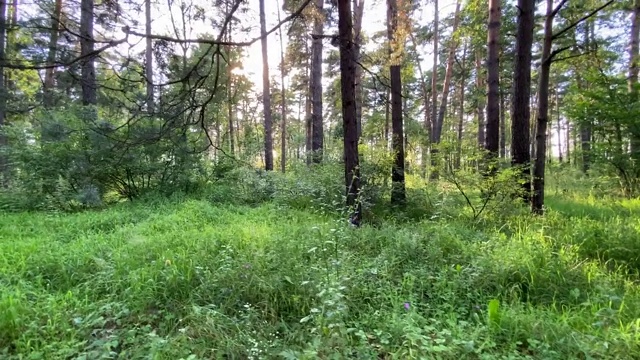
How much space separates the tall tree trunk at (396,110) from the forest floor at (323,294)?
2.47 m

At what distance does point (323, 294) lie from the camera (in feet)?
8.08

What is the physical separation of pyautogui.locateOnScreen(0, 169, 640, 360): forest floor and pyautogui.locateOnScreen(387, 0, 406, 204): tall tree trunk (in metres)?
2.47

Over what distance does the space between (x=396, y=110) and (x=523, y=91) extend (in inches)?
94.8

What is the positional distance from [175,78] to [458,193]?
5.16 meters

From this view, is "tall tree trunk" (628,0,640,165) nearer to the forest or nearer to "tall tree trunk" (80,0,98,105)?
the forest

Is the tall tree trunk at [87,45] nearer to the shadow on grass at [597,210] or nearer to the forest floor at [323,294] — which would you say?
the forest floor at [323,294]

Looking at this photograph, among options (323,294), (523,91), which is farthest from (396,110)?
(323,294)

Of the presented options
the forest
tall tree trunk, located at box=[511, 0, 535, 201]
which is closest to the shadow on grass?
the forest

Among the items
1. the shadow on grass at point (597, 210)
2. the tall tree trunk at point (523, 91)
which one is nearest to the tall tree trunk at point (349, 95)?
the tall tree trunk at point (523, 91)

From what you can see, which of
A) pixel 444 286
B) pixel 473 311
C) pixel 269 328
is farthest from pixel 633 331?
pixel 269 328

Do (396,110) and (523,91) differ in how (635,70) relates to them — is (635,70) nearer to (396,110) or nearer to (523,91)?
(523,91)

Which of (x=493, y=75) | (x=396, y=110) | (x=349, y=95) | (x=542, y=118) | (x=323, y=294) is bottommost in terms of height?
(x=323, y=294)

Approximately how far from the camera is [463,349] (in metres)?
2.08

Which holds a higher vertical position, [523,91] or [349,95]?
[523,91]
